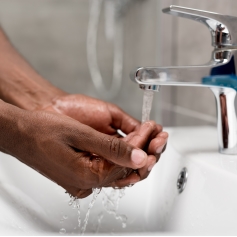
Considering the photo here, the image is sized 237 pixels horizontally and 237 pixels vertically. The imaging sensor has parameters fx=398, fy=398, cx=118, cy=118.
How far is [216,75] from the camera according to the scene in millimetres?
597

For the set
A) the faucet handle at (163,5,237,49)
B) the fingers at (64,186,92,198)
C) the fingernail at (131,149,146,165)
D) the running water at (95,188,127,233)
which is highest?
the faucet handle at (163,5,237,49)

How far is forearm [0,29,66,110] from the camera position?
704mm

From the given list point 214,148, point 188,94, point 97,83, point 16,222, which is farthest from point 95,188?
point 97,83

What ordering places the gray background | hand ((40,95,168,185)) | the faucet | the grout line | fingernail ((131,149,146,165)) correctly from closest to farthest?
1. fingernail ((131,149,146,165))
2. the faucet
3. hand ((40,95,168,185))
4. the grout line
5. the gray background

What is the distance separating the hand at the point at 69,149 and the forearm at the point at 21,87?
250 millimetres

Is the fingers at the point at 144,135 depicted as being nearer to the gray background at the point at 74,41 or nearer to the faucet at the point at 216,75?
the faucet at the point at 216,75

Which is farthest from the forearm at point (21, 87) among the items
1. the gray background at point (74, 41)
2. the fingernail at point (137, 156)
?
the gray background at point (74, 41)

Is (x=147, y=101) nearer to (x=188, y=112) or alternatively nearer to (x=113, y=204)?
(x=113, y=204)

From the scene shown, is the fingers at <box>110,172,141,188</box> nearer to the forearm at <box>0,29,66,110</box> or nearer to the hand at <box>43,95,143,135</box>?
the hand at <box>43,95,143,135</box>

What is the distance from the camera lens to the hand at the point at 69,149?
413 millimetres

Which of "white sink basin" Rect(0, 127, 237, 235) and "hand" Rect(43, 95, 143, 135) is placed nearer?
"white sink basin" Rect(0, 127, 237, 235)

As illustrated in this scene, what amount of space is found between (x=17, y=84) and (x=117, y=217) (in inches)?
11.8

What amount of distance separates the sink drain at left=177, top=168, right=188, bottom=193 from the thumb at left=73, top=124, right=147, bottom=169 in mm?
180

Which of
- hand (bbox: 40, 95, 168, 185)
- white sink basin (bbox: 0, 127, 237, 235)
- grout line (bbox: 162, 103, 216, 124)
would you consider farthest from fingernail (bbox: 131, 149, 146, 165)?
grout line (bbox: 162, 103, 216, 124)
